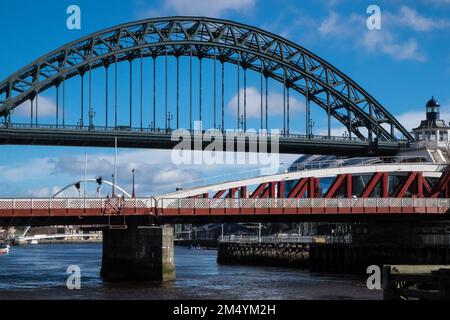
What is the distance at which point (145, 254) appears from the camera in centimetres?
8462

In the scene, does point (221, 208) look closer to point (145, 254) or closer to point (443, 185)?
point (145, 254)

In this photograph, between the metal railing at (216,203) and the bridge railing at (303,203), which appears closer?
the metal railing at (216,203)

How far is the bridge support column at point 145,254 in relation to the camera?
84.1m

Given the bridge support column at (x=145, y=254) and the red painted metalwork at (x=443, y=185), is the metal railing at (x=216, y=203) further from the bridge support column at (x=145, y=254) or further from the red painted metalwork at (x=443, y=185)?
the red painted metalwork at (x=443, y=185)

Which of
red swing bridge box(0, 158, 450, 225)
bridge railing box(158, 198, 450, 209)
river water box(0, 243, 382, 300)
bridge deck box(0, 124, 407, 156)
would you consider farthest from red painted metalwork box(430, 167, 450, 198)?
bridge deck box(0, 124, 407, 156)

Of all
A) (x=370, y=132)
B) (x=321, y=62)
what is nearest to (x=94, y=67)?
(x=321, y=62)

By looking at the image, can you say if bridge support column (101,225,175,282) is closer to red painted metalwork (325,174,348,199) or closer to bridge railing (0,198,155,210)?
bridge railing (0,198,155,210)

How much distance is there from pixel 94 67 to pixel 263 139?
27.1 metres

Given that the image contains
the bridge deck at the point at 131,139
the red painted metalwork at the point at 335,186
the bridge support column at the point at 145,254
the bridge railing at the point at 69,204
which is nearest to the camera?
the bridge railing at the point at 69,204

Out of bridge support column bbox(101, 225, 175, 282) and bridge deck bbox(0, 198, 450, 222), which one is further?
bridge support column bbox(101, 225, 175, 282)

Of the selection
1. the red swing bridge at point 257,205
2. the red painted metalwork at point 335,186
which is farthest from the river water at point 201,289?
the red painted metalwork at point 335,186

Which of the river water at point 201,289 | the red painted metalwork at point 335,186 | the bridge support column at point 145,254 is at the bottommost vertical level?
the river water at point 201,289

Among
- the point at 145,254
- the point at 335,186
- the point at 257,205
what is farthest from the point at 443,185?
the point at 145,254

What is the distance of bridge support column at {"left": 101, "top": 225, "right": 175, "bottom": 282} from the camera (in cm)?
8406
